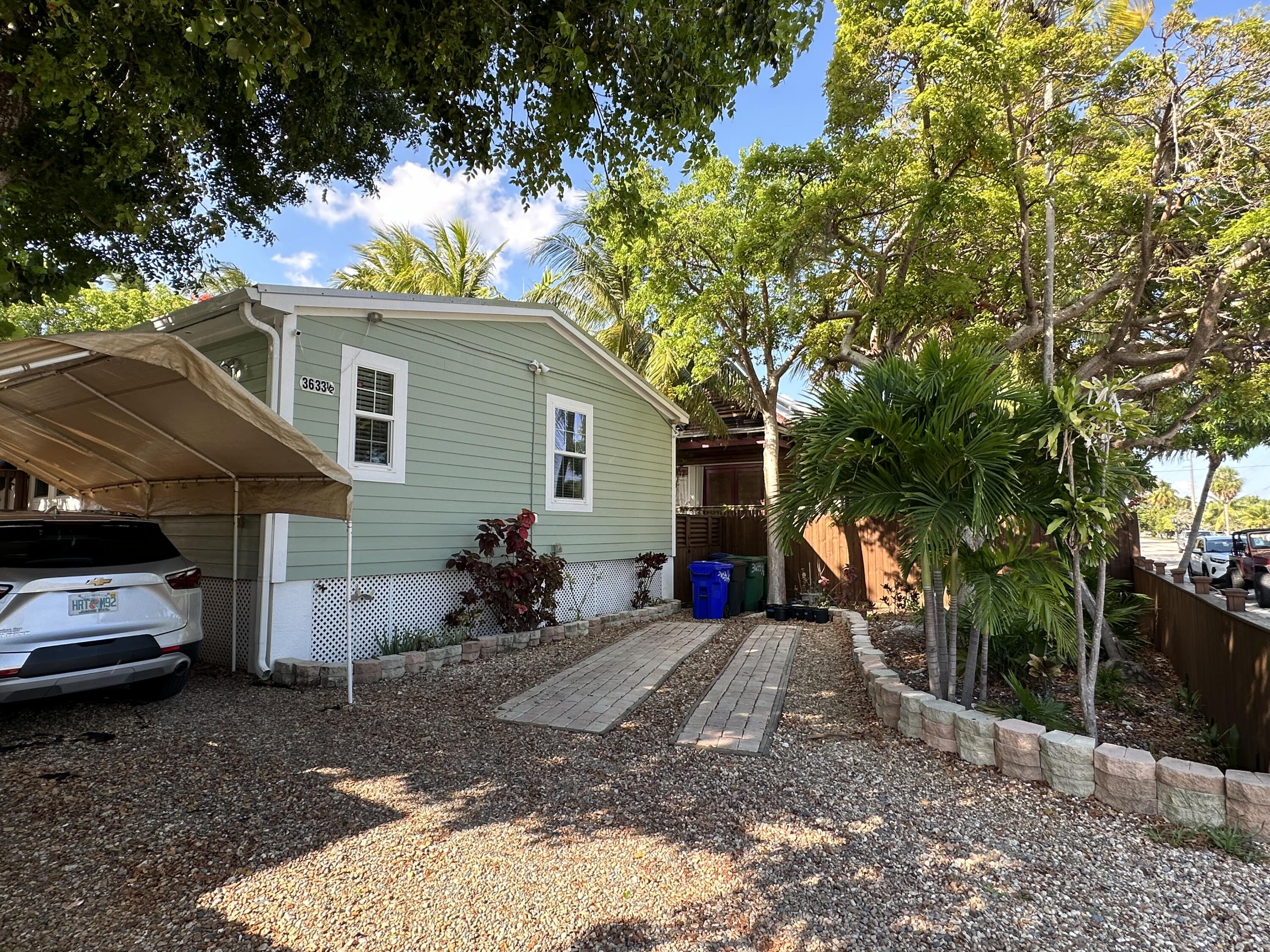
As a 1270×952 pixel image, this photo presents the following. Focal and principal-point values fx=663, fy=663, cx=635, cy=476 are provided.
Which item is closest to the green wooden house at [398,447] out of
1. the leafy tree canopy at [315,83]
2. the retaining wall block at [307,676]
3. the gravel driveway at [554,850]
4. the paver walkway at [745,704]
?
the retaining wall block at [307,676]

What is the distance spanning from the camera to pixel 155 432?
5.67 meters

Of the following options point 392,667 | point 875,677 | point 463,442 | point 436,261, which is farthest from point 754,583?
point 436,261

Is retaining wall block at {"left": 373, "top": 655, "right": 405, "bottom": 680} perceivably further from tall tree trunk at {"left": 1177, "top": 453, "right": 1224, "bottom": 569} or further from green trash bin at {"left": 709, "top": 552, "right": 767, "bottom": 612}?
tall tree trunk at {"left": 1177, "top": 453, "right": 1224, "bottom": 569}

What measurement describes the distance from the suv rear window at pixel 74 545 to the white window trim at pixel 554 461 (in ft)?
16.7

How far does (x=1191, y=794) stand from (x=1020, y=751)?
771 mm

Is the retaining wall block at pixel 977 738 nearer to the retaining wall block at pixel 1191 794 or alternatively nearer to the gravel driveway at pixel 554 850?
the gravel driveway at pixel 554 850

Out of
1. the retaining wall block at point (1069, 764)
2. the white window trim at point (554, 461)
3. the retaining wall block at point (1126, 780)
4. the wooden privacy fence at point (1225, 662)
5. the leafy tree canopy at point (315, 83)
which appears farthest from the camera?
the white window trim at point (554, 461)

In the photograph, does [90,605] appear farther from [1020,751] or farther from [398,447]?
[1020,751]

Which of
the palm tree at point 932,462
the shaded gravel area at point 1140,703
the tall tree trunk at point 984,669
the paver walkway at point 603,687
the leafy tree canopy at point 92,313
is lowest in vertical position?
the paver walkway at point 603,687

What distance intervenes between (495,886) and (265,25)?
4765 millimetres

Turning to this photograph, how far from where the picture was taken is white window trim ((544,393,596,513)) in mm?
9461

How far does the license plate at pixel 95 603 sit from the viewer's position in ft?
14.0

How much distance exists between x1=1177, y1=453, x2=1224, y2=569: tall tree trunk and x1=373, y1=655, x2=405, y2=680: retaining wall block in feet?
49.4

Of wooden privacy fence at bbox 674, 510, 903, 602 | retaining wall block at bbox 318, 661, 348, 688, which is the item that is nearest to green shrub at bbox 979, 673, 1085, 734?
wooden privacy fence at bbox 674, 510, 903, 602
